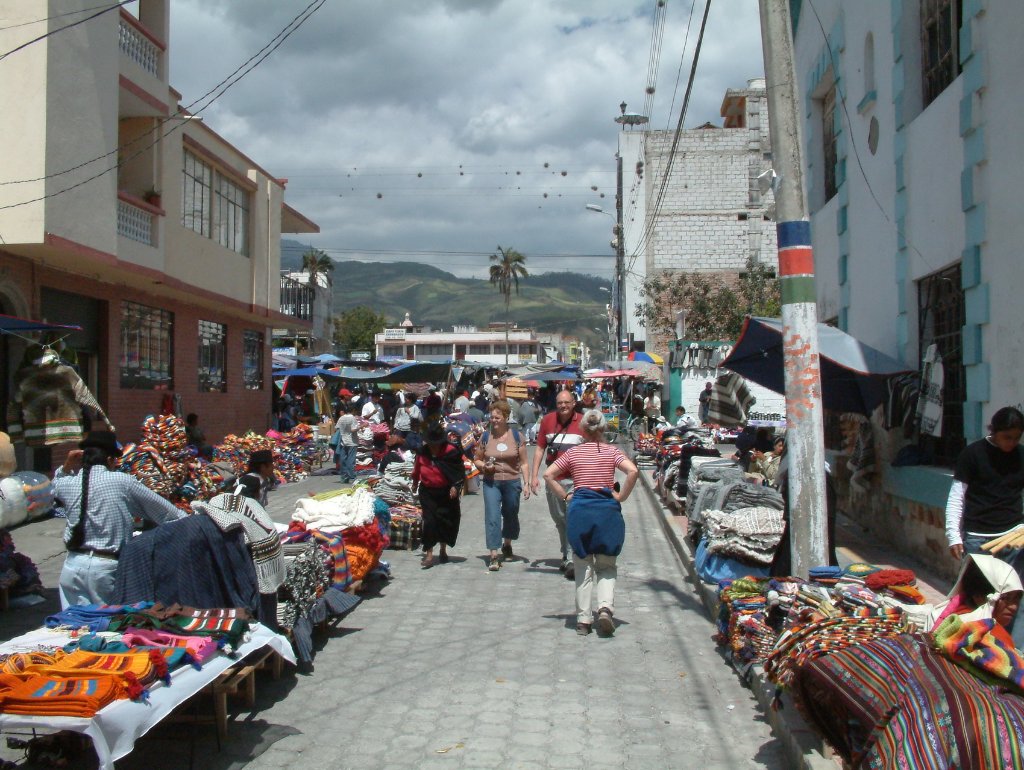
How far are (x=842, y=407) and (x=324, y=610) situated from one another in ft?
21.0

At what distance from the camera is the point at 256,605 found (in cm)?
555

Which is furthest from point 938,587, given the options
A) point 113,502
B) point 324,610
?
point 113,502

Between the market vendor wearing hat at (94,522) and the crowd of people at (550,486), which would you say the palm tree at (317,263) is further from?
the market vendor wearing hat at (94,522)

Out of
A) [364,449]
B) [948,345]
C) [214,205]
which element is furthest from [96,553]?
[214,205]

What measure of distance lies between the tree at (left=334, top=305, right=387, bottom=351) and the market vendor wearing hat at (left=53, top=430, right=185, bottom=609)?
85.0 m

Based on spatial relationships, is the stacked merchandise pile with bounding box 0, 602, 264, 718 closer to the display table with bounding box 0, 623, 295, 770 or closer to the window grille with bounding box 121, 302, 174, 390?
the display table with bounding box 0, 623, 295, 770

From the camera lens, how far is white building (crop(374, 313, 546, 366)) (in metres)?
103

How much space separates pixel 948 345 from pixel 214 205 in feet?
51.9

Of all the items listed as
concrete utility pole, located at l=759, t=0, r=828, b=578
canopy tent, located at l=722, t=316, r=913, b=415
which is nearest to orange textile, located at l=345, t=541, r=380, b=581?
concrete utility pole, located at l=759, t=0, r=828, b=578

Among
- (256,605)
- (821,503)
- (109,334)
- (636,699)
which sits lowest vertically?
(636,699)

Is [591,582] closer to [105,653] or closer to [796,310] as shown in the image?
[796,310]


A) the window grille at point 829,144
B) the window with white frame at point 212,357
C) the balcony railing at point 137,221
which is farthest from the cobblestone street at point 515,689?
the window with white frame at point 212,357

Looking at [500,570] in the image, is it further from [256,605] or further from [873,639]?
[873,639]

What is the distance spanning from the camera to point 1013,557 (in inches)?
206
